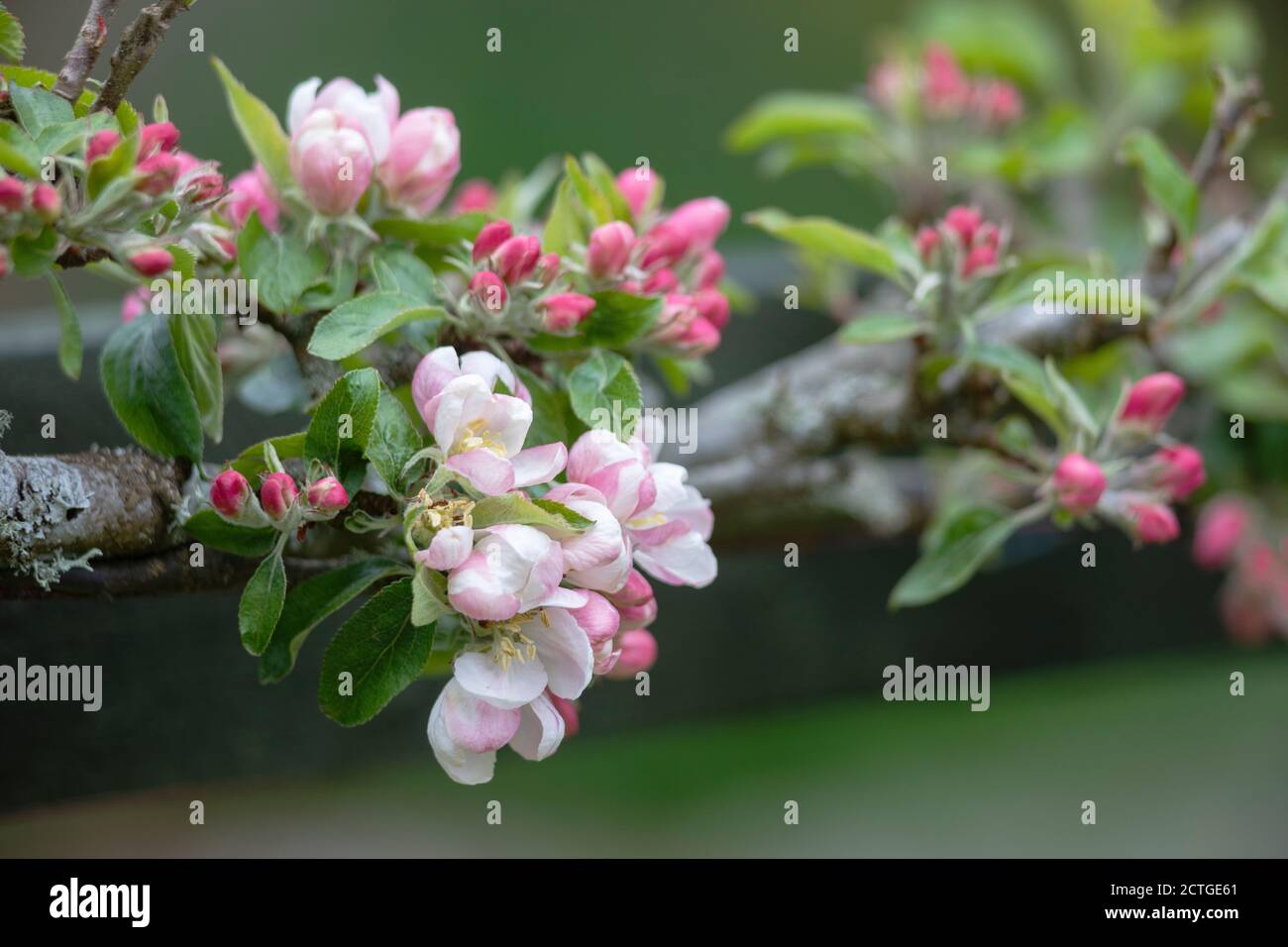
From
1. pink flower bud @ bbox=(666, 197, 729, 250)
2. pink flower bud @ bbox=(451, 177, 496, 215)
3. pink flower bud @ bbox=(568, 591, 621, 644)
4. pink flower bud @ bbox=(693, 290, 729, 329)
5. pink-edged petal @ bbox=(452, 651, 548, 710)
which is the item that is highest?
pink flower bud @ bbox=(451, 177, 496, 215)

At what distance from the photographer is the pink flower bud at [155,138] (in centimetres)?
40

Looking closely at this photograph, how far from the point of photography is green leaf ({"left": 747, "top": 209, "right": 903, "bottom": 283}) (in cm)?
59

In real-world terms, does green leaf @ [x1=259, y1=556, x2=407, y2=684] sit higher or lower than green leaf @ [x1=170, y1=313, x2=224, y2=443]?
lower

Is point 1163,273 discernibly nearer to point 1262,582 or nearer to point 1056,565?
point 1262,582

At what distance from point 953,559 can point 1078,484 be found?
10 cm

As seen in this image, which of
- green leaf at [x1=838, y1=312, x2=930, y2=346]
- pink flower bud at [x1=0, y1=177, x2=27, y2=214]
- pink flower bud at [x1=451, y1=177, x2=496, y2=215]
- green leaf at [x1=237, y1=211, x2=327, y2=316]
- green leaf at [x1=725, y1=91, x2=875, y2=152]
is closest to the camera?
pink flower bud at [x1=0, y1=177, x2=27, y2=214]

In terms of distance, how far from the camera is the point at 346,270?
50cm

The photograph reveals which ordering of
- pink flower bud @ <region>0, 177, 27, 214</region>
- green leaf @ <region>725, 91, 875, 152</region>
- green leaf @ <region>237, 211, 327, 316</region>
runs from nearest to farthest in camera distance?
Answer: pink flower bud @ <region>0, 177, 27, 214</region> → green leaf @ <region>237, 211, 327, 316</region> → green leaf @ <region>725, 91, 875, 152</region>

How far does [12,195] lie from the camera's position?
1.22ft

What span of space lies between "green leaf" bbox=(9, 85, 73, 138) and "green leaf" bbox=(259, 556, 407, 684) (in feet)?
0.60

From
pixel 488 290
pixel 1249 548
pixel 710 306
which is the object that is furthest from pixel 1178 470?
pixel 1249 548

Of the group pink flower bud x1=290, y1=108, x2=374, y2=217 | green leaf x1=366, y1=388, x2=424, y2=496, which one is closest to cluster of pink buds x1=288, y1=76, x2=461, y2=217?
pink flower bud x1=290, y1=108, x2=374, y2=217

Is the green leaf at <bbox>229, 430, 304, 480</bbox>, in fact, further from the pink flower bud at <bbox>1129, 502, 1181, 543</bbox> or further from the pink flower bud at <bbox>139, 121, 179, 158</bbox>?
the pink flower bud at <bbox>1129, 502, 1181, 543</bbox>

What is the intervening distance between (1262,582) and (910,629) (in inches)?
11.9
